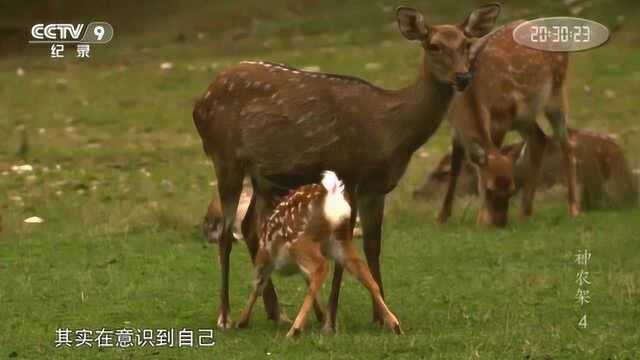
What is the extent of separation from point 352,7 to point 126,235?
752 inches

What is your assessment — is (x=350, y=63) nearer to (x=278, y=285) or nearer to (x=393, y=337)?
(x=278, y=285)

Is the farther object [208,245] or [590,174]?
[590,174]

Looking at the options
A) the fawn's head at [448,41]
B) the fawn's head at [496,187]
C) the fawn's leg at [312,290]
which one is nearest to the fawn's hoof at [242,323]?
the fawn's leg at [312,290]

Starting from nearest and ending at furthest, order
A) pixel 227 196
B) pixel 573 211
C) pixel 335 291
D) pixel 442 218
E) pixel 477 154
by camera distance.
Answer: pixel 335 291
pixel 227 196
pixel 477 154
pixel 442 218
pixel 573 211

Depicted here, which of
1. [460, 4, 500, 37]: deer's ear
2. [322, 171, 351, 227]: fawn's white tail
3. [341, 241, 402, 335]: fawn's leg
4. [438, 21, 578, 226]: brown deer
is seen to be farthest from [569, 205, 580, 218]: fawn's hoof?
[322, 171, 351, 227]: fawn's white tail

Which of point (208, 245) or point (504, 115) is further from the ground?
point (504, 115)

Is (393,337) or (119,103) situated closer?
(393,337)

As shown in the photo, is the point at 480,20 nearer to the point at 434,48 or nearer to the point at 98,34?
the point at 434,48

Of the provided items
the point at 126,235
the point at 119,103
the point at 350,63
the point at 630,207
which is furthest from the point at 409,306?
the point at 350,63

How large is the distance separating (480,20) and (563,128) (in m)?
5.08

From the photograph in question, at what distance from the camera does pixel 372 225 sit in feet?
31.6

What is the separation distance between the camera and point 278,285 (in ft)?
36.3

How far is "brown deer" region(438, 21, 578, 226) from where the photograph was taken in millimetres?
13570

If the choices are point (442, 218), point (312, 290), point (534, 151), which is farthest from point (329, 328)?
point (534, 151)
